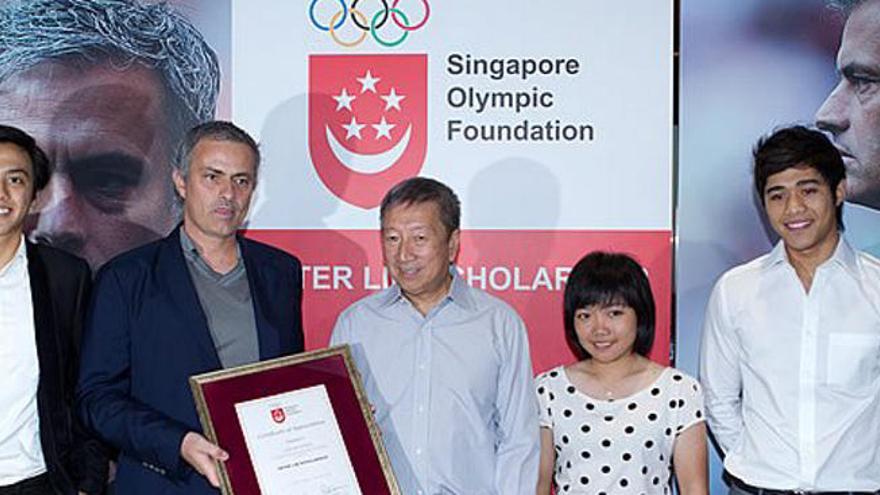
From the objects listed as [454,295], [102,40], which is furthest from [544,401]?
[102,40]

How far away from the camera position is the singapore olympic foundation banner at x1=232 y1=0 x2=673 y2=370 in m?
3.91

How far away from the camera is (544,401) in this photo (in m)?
3.30

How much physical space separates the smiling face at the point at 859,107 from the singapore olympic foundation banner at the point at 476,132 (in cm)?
65

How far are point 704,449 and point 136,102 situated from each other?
2.47 m

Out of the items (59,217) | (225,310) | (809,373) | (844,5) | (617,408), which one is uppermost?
(844,5)

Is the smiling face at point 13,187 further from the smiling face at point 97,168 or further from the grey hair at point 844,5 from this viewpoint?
the grey hair at point 844,5

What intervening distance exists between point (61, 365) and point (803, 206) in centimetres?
223

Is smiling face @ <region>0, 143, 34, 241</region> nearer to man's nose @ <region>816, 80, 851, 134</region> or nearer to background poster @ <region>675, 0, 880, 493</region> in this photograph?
background poster @ <region>675, 0, 880, 493</region>

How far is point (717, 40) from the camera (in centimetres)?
393

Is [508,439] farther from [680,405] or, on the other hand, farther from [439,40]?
[439,40]

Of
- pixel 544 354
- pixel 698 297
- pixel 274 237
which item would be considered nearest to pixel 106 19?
pixel 274 237

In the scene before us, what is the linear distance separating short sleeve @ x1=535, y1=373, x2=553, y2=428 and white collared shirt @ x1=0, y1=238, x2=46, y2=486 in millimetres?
1495

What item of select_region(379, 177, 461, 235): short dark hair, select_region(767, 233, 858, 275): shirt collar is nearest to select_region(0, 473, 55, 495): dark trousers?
select_region(379, 177, 461, 235): short dark hair

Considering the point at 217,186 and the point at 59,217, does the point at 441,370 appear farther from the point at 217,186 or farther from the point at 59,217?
the point at 59,217
